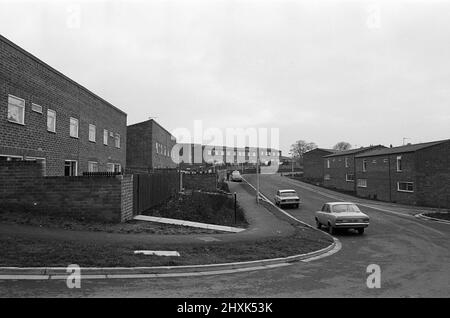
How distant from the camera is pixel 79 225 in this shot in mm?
14383

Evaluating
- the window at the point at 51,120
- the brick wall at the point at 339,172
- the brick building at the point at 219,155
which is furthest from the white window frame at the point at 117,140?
the brick building at the point at 219,155

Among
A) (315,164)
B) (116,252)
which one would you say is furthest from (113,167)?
(315,164)

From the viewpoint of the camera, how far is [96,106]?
28719mm

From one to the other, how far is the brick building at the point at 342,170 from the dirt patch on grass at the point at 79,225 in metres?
44.2

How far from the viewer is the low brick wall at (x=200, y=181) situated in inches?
1618

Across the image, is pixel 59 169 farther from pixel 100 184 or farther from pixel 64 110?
pixel 100 184

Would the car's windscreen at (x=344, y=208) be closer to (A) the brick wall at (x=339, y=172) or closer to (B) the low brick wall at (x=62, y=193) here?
(B) the low brick wall at (x=62, y=193)

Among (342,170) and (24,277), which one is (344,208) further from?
(342,170)

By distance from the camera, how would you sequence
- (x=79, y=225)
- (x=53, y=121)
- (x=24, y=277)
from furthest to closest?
(x=53, y=121), (x=79, y=225), (x=24, y=277)

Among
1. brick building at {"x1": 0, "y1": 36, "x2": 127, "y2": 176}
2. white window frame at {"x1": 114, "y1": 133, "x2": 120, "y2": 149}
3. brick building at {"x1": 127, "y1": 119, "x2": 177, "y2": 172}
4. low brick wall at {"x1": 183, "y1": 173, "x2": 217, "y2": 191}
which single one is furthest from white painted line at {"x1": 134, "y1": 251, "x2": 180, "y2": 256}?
brick building at {"x1": 127, "y1": 119, "x2": 177, "y2": 172}

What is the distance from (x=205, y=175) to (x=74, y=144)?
18.6 m

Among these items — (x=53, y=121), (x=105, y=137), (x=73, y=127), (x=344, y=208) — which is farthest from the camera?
(x=105, y=137)

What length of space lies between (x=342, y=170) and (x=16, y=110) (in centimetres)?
5093

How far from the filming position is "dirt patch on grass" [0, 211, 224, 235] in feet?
45.6
